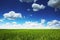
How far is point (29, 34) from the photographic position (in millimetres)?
2850

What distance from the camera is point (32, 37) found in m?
2.83

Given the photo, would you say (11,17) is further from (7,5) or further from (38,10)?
(38,10)

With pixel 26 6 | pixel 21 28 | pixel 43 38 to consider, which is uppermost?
pixel 26 6

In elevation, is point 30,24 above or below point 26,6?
below

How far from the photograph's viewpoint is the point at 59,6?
2.98m

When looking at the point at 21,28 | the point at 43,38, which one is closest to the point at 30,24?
the point at 21,28

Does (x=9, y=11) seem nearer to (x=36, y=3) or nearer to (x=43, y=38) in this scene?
(x=36, y=3)

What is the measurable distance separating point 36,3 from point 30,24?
1.42ft

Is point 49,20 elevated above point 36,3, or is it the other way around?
point 36,3

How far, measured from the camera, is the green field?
281 cm

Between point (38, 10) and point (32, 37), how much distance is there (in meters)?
0.55

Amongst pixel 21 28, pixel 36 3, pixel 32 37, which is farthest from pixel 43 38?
pixel 36 3

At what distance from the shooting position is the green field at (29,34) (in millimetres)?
2809

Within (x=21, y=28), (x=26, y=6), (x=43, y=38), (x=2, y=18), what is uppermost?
(x=26, y=6)
